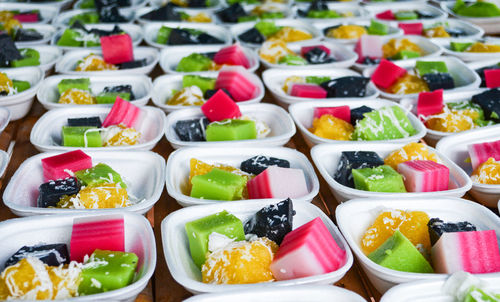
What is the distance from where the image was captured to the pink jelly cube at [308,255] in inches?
53.4

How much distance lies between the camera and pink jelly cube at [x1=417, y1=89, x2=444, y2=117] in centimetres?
240

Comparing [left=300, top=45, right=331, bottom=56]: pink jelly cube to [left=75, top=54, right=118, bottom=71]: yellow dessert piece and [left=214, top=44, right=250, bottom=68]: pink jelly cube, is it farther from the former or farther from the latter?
[left=75, top=54, right=118, bottom=71]: yellow dessert piece

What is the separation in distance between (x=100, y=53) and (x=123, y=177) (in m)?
1.32

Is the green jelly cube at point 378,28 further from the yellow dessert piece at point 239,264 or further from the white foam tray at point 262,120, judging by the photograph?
the yellow dessert piece at point 239,264

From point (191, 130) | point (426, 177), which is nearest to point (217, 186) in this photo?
point (191, 130)

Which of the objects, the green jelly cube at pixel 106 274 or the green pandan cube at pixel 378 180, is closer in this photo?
the green jelly cube at pixel 106 274

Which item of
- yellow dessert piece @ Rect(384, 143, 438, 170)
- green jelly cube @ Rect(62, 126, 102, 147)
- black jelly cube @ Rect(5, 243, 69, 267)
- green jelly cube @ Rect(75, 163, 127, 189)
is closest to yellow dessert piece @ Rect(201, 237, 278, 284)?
black jelly cube @ Rect(5, 243, 69, 267)

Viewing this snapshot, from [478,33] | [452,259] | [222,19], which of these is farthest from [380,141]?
[222,19]

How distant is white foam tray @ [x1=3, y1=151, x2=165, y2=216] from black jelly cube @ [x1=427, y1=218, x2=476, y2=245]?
0.88m

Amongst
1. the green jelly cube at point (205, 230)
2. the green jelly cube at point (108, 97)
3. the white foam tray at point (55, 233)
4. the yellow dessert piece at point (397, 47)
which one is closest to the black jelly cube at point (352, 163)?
the green jelly cube at point (205, 230)

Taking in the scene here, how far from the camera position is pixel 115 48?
9.33 ft

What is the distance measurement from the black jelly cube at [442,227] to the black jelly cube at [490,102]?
1006 millimetres

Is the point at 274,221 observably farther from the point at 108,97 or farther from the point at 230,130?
the point at 108,97

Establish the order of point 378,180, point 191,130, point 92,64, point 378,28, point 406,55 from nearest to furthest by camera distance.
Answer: point 378,180
point 191,130
point 92,64
point 406,55
point 378,28
